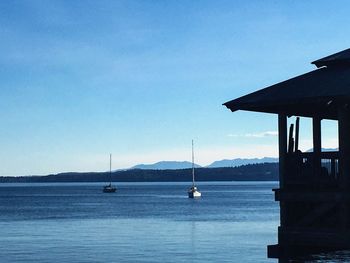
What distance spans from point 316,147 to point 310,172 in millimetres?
1672

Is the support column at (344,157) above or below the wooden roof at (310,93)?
below

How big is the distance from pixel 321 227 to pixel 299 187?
1.21m

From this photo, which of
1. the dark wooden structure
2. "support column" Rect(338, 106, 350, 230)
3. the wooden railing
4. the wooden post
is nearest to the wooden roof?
the dark wooden structure

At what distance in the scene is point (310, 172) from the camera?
66.3 ft

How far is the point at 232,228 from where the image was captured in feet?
255

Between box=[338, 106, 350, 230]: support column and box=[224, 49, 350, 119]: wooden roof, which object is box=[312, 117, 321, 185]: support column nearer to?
box=[224, 49, 350, 119]: wooden roof

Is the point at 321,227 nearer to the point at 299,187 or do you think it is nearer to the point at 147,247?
the point at 299,187

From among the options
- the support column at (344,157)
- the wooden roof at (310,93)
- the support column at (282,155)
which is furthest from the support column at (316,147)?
the support column at (344,157)

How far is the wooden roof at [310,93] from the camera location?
1872 cm

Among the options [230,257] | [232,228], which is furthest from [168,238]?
[230,257]

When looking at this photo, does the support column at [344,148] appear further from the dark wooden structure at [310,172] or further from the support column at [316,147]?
the support column at [316,147]

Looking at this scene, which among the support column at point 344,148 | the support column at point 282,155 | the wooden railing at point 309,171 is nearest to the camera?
the support column at point 344,148

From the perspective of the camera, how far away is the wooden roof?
18.7 metres

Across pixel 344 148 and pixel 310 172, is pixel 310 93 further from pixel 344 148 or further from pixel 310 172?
pixel 310 172
